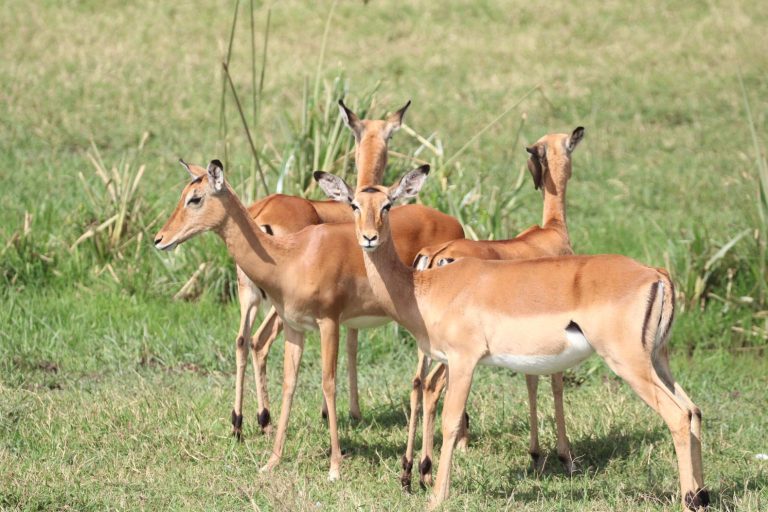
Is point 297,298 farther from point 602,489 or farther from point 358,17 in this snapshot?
point 358,17

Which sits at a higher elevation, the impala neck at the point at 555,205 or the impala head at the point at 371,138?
the impala head at the point at 371,138

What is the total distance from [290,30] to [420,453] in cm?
1038

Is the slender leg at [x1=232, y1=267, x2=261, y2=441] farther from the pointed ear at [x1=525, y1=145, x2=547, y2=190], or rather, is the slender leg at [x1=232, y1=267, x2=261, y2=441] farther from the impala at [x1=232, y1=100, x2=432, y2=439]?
the pointed ear at [x1=525, y1=145, x2=547, y2=190]

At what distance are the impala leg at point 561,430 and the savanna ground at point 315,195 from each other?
0.32ft

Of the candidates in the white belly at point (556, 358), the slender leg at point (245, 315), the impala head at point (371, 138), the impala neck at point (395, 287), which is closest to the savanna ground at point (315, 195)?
the slender leg at point (245, 315)

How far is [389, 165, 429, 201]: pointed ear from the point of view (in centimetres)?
551

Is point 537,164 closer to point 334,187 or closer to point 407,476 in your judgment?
point 334,187

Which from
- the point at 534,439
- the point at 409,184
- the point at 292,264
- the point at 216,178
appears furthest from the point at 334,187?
the point at 534,439

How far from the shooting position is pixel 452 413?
17.6 feet

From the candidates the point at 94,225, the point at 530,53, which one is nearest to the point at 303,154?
the point at 94,225

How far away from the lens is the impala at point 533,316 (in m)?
5.08

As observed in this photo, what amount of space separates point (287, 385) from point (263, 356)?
0.68 meters

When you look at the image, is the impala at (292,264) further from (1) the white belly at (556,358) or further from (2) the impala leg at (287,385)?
(1) the white belly at (556,358)

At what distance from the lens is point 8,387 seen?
23.0 ft
